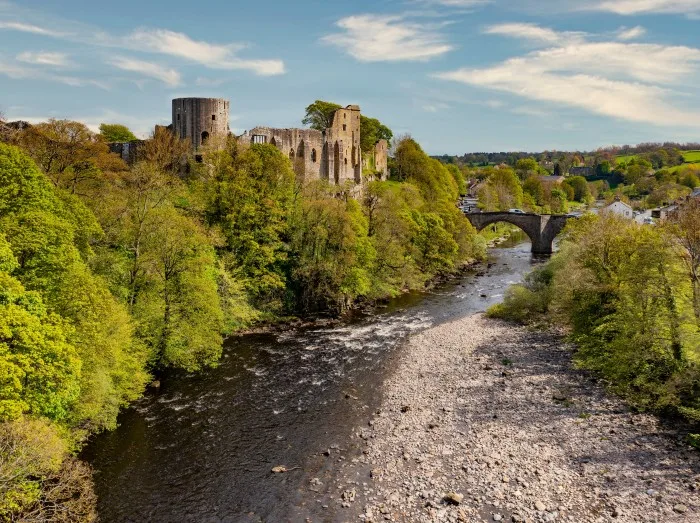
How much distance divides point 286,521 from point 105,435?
9.39 m

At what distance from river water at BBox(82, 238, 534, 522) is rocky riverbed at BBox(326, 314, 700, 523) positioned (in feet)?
4.15

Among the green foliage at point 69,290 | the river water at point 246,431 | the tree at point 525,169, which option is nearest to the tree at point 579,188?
the tree at point 525,169

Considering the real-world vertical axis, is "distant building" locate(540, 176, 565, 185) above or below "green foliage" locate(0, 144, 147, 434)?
above

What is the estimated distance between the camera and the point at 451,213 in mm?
61000

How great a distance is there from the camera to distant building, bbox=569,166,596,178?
190 metres

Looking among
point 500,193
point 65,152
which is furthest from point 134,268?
point 500,193

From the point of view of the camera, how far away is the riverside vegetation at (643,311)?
22.5 meters

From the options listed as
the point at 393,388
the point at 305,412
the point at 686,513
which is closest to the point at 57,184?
the point at 305,412

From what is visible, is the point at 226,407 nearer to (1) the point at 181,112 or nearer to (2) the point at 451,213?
(1) the point at 181,112

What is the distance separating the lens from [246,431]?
22.0 meters

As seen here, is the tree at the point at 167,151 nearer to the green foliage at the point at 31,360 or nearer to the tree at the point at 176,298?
the tree at the point at 176,298

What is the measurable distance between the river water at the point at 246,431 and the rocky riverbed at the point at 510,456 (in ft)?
4.15

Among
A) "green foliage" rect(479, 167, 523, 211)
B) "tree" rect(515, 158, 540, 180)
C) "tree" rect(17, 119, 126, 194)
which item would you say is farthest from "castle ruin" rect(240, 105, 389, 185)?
"tree" rect(515, 158, 540, 180)

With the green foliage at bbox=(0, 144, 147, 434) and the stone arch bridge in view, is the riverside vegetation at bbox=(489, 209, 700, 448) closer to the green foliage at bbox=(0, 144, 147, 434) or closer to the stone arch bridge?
the green foliage at bbox=(0, 144, 147, 434)
